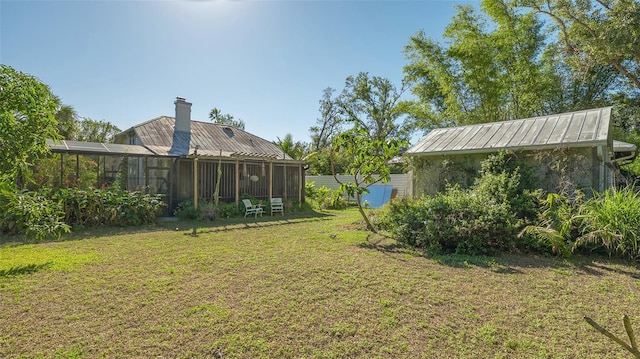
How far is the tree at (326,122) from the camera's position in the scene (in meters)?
32.0

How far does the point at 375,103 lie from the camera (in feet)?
99.0

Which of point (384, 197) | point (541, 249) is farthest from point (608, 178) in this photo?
point (384, 197)

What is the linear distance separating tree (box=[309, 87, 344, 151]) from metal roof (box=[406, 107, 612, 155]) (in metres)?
21.9

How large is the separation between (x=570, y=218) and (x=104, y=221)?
1122 cm

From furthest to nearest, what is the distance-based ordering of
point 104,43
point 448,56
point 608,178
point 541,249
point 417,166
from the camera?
1. point 448,56
2. point 417,166
3. point 104,43
4. point 608,178
5. point 541,249

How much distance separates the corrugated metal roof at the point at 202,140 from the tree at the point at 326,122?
13668 mm

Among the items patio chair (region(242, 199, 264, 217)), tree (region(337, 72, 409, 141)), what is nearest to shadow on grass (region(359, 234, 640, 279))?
patio chair (region(242, 199, 264, 217))

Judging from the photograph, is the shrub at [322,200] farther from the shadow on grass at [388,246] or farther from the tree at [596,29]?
the tree at [596,29]

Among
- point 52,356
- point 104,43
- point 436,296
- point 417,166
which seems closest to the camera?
point 52,356

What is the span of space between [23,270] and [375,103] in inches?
1111

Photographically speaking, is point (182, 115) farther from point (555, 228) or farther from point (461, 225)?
point (555, 228)

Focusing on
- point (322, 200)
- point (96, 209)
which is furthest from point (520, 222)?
point (96, 209)

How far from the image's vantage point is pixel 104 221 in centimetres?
920

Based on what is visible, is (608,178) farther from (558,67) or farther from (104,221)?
(104,221)
